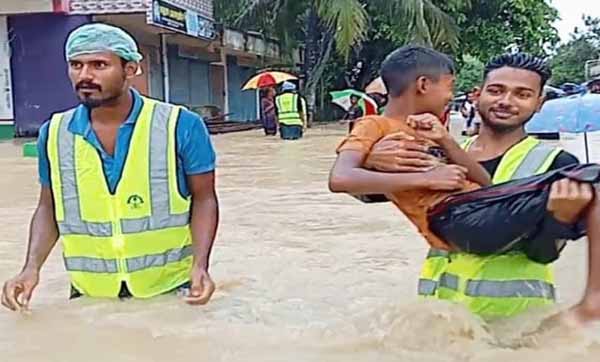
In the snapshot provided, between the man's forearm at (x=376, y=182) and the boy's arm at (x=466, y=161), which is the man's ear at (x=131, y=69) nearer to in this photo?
the man's forearm at (x=376, y=182)

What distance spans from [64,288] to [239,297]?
35.2 inches

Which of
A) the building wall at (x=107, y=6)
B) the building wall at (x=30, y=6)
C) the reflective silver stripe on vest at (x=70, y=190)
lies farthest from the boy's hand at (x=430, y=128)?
the building wall at (x=30, y=6)

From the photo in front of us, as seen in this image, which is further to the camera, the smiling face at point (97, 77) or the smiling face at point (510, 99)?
the smiling face at point (97, 77)

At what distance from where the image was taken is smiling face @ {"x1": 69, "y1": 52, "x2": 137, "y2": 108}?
10.6 ft

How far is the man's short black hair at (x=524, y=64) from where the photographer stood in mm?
3150

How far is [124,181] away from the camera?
332cm

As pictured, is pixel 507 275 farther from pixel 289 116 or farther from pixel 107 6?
pixel 107 6

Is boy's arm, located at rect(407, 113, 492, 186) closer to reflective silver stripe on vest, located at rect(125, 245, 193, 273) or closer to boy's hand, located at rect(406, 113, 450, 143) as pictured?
boy's hand, located at rect(406, 113, 450, 143)

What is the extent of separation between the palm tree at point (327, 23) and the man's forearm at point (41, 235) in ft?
62.5

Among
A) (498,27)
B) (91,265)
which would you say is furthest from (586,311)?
(498,27)

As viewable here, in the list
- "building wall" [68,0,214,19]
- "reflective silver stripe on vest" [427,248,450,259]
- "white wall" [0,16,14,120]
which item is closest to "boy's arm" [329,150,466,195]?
"reflective silver stripe on vest" [427,248,450,259]

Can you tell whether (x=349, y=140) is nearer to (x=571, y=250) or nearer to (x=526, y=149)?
(x=526, y=149)

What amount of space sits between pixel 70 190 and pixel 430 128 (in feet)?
4.28

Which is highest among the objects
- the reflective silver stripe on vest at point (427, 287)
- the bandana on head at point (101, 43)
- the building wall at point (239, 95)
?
the bandana on head at point (101, 43)
